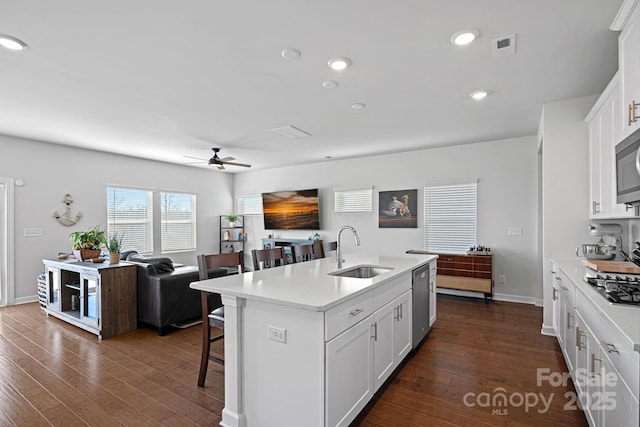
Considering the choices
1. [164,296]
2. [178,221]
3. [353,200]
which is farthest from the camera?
[178,221]

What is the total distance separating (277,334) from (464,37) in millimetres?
2450

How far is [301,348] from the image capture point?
1.78 metres

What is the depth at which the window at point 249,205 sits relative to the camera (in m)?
8.47

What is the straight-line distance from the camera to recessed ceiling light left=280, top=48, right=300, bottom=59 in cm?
253

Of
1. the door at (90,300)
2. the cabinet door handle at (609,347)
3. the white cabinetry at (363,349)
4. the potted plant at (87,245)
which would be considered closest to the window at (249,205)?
the potted plant at (87,245)

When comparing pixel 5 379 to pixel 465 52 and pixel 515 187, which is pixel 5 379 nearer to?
pixel 465 52

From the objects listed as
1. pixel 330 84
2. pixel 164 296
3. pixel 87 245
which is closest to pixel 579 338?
pixel 330 84

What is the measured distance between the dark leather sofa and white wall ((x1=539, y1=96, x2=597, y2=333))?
4079mm

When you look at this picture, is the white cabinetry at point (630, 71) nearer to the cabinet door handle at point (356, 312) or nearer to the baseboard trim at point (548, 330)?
the cabinet door handle at point (356, 312)

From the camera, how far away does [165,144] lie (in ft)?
18.2

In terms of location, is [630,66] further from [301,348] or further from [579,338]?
[301,348]

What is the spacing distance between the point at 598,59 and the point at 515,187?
276 cm

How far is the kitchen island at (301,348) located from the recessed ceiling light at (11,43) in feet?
7.49

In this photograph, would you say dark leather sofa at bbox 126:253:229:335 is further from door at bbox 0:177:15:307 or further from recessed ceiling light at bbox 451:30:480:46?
recessed ceiling light at bbox 451:30:480:46
